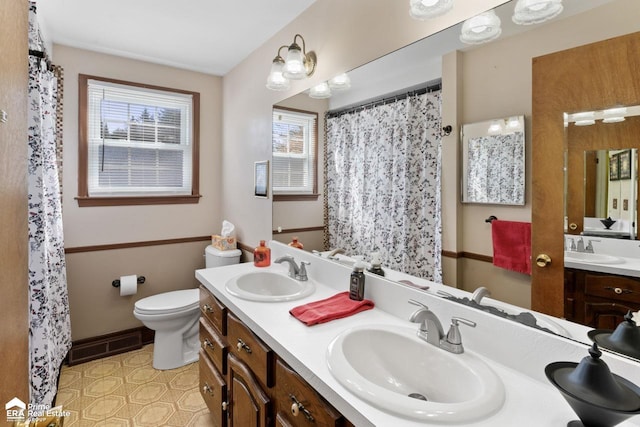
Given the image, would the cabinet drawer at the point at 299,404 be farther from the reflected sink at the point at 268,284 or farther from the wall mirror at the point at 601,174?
the wall mirror at the point at 601,174

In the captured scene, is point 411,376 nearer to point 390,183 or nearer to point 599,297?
point 599,297

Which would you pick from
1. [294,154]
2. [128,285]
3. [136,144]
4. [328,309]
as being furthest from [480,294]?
[136,144]

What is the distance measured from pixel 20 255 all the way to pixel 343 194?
1.38 metres

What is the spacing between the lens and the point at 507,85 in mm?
1094

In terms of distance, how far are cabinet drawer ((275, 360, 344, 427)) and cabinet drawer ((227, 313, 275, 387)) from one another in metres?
0.06

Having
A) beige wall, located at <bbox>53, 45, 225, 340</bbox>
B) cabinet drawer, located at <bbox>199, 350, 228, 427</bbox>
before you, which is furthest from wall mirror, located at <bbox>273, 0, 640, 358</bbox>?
beige wall, located at <bbox>53, 45, 225, 340</bbox>

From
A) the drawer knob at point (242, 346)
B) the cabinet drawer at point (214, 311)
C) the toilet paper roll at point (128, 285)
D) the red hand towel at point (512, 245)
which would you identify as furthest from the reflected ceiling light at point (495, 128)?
the toilet paper roll at point (128, 285)

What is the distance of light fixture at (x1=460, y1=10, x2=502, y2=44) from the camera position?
1105mm

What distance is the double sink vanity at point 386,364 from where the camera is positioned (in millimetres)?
789

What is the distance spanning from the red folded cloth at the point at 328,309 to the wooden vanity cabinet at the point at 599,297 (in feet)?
2.36

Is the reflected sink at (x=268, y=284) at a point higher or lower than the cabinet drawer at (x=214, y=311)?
higher

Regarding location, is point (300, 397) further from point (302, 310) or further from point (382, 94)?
point (382, 94)

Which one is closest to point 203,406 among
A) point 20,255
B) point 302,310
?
point 302,310

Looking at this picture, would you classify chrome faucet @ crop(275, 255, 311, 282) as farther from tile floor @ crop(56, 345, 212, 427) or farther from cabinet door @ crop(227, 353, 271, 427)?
tile floor @ crop(56, 345, 212, 427)
